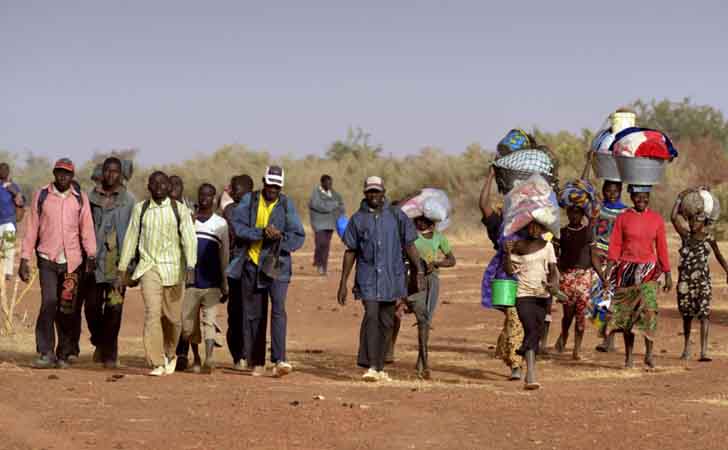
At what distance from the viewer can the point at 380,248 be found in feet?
41.8

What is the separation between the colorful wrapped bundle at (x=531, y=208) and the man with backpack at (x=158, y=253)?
2.83 meters

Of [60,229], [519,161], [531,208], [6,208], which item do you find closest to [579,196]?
[519,161]

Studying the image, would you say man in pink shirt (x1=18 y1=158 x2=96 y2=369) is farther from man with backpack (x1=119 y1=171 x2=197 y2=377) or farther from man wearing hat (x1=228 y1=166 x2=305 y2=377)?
man wearing hat (x1=228 y1=166 x2=305 y2=377)

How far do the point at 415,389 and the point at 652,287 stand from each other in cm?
335

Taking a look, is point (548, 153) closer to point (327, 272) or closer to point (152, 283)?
point (152, 283)

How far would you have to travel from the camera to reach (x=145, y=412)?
33.9 feet

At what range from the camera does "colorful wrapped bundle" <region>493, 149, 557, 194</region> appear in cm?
1345

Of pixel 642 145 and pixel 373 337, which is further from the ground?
pixel 642 145

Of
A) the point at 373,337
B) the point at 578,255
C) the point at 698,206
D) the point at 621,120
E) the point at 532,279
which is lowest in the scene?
the point at 373,337

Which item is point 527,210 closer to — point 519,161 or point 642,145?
point 519,161

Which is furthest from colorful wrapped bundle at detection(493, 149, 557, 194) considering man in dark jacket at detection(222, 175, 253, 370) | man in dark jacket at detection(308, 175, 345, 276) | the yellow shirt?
man in dark jacket at detection(308, 175, 345, 276)

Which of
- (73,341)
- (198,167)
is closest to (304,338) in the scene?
(73,341)

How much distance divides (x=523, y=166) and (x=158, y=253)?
3.47 metres

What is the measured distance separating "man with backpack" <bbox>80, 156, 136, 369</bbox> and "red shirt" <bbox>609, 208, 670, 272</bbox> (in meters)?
4.75
